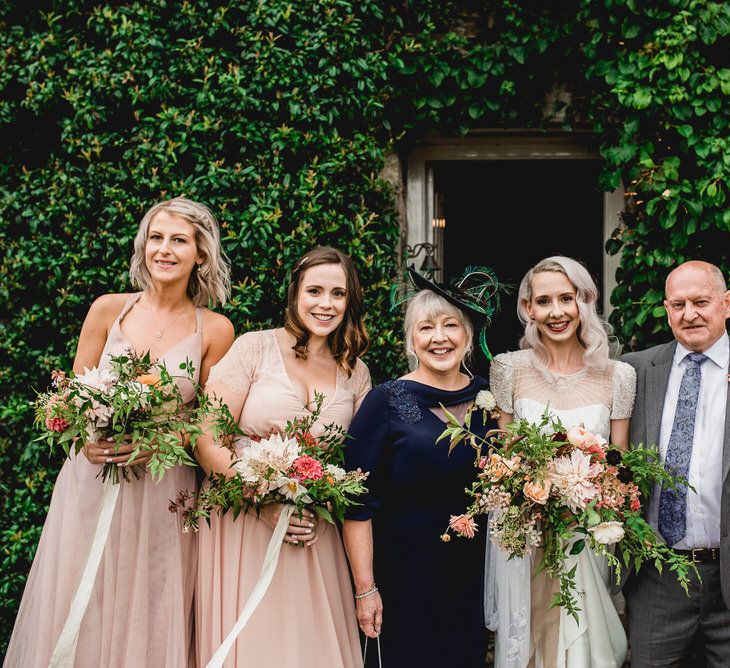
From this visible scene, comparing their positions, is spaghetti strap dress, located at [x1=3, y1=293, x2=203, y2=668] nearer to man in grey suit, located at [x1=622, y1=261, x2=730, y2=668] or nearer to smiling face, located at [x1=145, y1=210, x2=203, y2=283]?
smiling face, located at [x1=145, y1=210, x2=203, y2=283]

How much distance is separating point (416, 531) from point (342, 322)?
1041 mm

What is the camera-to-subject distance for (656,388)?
11.1 ft

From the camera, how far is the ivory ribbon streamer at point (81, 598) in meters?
3.14

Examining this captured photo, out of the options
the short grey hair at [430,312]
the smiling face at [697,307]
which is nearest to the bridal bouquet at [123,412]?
the short grey hair at [430,312]

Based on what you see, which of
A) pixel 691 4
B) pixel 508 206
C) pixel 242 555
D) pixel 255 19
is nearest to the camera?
pixel 242 555

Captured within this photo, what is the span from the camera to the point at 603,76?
4586mm

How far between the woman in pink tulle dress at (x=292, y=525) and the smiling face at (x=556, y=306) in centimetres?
86

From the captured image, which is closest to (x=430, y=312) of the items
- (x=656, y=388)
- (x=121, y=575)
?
(x=656, y=388)

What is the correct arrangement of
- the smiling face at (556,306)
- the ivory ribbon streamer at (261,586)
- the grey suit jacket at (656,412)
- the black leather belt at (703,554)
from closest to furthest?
1. the ivory ribbon streamer at (261,586)
2. the grey suit jacket at (656,412)
3. the black leather belt at (703,554)
4. the smiling face at (556,306)

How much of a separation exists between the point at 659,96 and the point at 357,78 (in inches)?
69.9

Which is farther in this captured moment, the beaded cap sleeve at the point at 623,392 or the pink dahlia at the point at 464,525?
the beaded cap sleeve at the point at 623,392

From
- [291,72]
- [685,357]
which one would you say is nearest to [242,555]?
[685,357]

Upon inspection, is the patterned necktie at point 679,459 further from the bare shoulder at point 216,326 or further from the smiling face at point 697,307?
the bare shoulder at point 216,326

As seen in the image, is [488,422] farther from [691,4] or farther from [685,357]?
[691,4]
